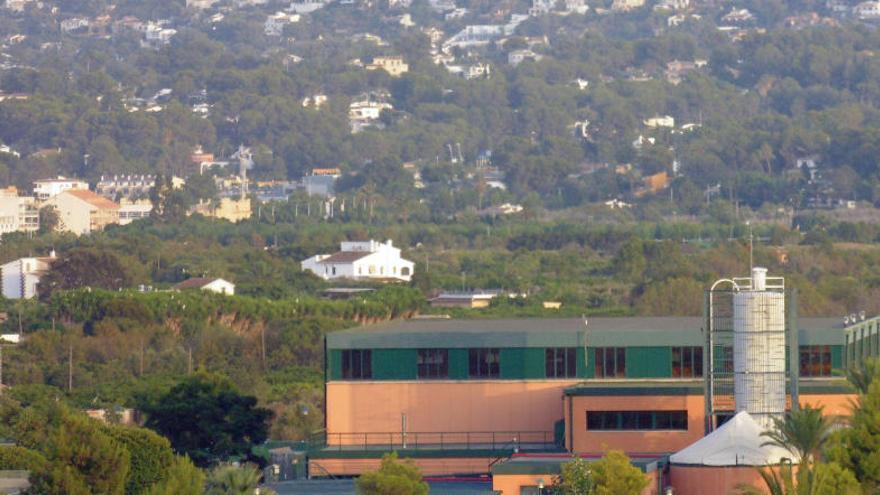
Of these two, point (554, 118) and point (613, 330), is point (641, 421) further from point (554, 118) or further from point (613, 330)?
point (554, 118)

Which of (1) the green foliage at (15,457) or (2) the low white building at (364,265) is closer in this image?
(1) the green foliage at (15,457)

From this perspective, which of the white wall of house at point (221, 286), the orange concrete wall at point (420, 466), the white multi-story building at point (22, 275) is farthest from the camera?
the white multi-story building at point (22, 275)

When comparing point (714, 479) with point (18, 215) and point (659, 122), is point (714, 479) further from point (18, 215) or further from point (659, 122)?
point (659, 122)

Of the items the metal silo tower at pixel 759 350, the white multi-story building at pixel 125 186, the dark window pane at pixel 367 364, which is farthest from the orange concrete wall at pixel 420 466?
the white multi-story building at pixel 125 186

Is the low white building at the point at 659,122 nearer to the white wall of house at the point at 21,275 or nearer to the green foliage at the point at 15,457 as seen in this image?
the white wall of house at the point at 21,275

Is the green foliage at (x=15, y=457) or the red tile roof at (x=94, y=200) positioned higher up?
the red tile roof at (x=94, y=200)

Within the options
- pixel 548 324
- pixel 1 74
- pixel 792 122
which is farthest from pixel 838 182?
pixel 548 324
